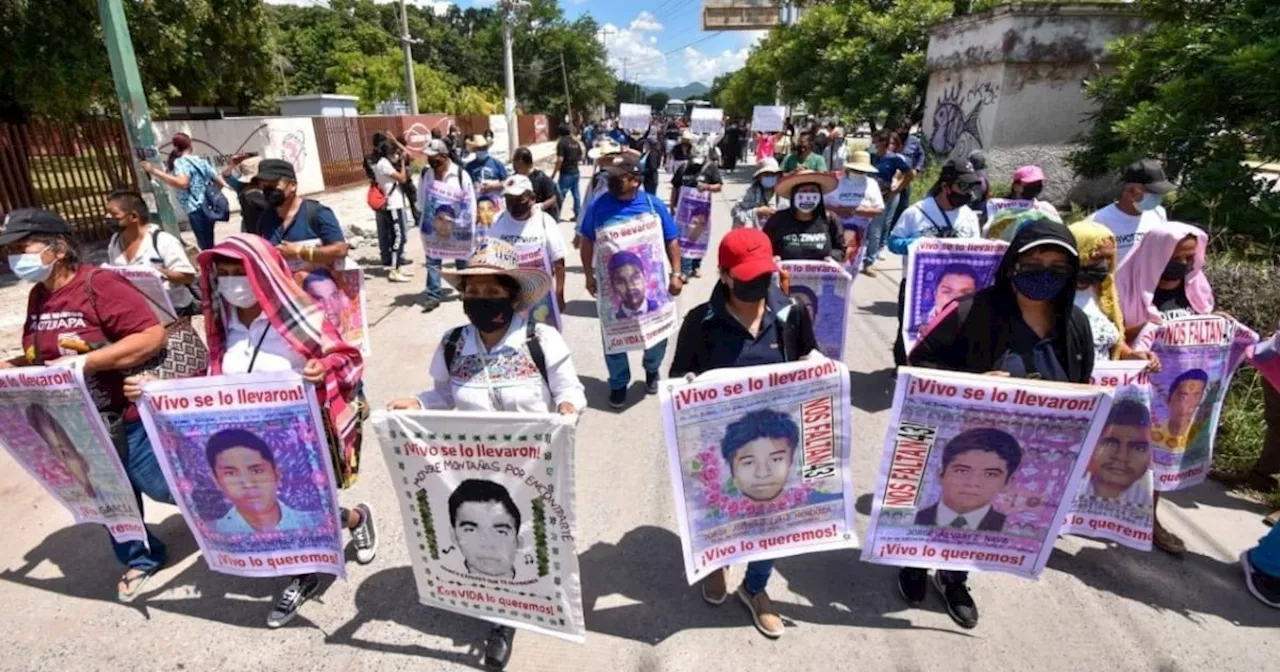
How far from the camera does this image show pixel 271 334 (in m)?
2.81

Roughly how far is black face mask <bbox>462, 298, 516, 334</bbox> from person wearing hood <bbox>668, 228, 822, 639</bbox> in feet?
2.41

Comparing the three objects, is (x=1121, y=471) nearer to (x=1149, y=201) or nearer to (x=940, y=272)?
(x=940, y=272)

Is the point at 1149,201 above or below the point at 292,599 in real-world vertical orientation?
above

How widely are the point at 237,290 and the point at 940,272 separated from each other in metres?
4.13

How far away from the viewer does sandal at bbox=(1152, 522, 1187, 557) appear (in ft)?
11.2

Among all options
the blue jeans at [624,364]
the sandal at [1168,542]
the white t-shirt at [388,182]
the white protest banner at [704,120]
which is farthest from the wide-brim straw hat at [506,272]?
the white protest banner at [704,120]

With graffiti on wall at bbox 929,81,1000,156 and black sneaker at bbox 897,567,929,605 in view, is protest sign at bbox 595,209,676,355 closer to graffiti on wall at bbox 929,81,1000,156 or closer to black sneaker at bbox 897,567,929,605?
black sneaker at bbox 897,567,929,605

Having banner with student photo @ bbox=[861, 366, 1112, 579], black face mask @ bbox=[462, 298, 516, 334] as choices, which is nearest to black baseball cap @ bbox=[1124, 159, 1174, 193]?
banner with student photo @ bbox=[861, 366, 1112, 579]

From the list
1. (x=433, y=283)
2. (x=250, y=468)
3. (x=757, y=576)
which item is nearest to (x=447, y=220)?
(x=433, y=283)

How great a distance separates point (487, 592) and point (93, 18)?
13.1 metres

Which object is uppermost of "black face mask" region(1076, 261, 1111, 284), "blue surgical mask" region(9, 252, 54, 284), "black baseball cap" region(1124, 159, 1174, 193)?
"black baseball cap" region(1124, 159, 1174, 193)

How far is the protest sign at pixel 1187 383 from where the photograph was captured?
3217mm

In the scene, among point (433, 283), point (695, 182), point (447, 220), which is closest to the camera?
point (447, 220)

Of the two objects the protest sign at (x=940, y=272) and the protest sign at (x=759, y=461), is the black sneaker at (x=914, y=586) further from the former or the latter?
the protest sign at (x=940, y=272)
